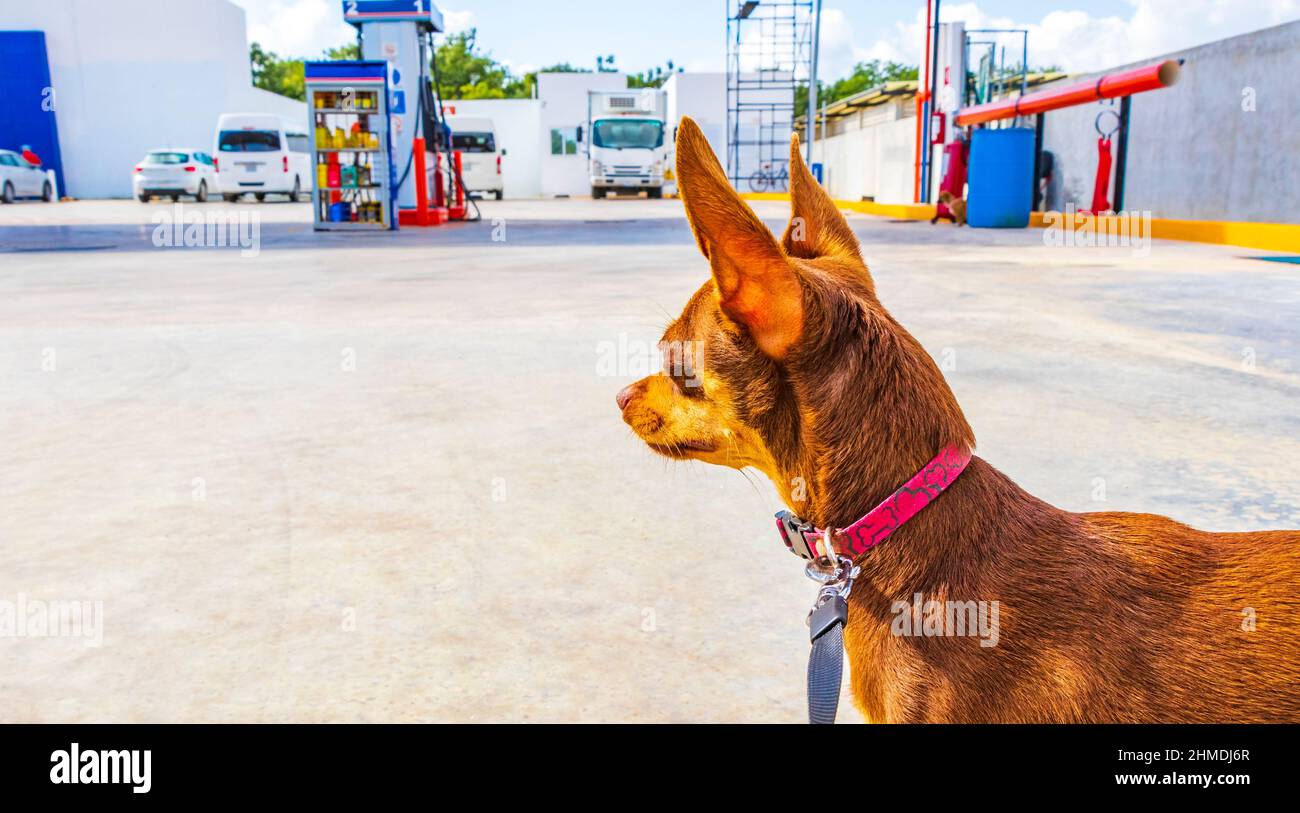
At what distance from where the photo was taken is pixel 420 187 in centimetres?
1802

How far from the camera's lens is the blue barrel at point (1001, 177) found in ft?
56.3

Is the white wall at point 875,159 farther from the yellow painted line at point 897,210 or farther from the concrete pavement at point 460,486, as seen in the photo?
the concrete pavement at point 460,486

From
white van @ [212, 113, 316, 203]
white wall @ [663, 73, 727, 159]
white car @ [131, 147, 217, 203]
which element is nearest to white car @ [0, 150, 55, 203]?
white car @ [131, 147, 217, 203]

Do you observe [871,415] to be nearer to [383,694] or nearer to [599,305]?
[383,694]

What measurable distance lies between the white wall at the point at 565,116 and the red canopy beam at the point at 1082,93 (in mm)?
24355

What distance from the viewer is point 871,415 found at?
155 cm

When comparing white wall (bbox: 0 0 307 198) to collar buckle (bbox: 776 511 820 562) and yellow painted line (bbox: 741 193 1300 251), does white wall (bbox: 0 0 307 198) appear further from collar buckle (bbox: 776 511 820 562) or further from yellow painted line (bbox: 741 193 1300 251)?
Answer: collar buckle (bbox: 776 511 820 562)

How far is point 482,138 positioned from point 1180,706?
3402 cm

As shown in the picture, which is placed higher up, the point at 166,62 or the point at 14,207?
the point at 166,62

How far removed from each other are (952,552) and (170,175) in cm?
3107
